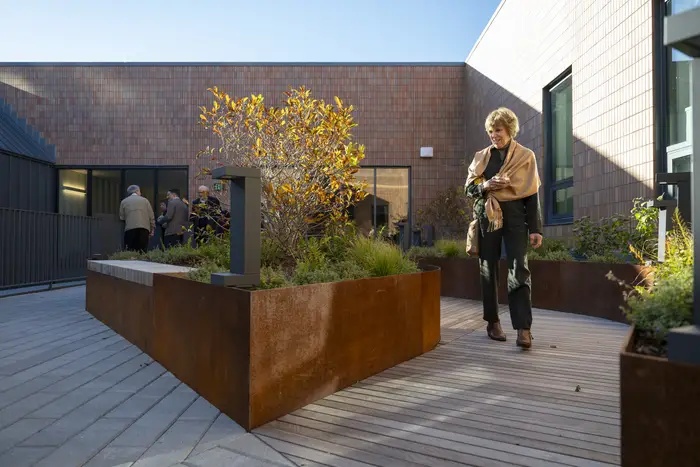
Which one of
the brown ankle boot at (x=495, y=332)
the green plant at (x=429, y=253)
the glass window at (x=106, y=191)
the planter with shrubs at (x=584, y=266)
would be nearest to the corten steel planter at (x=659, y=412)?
the brown ankle boot at (x=495, y=332)

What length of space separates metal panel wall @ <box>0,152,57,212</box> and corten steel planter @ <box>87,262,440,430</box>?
941 centimetres

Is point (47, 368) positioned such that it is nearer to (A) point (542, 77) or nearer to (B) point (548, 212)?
(B) point (548, 212)

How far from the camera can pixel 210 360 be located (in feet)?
8.05

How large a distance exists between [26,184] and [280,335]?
466 inches

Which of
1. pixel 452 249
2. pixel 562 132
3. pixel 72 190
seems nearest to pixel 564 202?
pixel 562 132

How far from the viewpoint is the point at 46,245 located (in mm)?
7910

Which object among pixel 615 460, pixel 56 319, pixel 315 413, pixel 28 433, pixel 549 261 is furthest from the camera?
pixel 549 261

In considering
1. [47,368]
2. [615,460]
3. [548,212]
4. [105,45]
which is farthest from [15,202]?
[615,460]

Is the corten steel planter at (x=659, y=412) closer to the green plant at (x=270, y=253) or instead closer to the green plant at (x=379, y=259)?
the green plant at (x=379, y=259)

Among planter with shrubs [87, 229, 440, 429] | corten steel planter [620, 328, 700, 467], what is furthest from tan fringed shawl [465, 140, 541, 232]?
corten steel planter [620, 328, 700, 467]

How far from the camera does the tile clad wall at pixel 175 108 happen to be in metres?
12.6

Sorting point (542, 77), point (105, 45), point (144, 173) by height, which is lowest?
point (144, 173)

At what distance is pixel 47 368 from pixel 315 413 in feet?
Result: 6.20

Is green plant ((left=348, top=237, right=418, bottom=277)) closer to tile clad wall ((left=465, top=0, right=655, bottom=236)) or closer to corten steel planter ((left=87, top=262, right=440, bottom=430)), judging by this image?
corten steel planter ((left=87, top=262, right=440, bottom=430))
